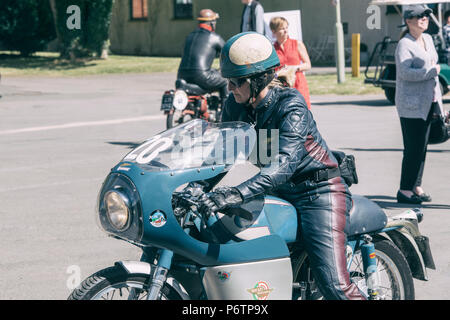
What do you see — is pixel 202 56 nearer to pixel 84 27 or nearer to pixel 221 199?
pixel 221 199

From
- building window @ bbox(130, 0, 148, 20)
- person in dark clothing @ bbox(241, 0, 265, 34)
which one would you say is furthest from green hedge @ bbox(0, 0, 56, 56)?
person in dark clothing @ bbox(241, 0, 265, 34)

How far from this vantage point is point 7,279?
5660 mm

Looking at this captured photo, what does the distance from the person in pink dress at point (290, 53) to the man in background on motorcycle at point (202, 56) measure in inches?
77.9

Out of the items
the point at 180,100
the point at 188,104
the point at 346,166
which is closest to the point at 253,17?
the point at 188,104

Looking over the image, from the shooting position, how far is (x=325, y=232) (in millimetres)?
3826

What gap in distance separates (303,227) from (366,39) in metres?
27.4

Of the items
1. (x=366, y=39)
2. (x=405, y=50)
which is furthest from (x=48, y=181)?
(x=366, y=39)

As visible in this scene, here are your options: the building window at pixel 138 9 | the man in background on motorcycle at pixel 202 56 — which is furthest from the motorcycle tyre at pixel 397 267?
the building window at pixel 138 9

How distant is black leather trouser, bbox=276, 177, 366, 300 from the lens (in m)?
3.83

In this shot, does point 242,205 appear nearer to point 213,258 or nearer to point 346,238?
point 213,258

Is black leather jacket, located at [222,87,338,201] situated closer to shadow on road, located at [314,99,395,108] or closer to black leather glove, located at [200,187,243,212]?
black leather glove, located at [200,187,243,212]

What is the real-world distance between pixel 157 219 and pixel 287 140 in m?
0.76

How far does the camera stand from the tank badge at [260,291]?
3623 mm

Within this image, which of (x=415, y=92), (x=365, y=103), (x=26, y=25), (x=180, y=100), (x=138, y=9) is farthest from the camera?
(x=138, y=9)
